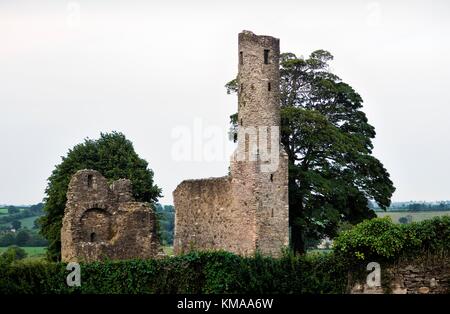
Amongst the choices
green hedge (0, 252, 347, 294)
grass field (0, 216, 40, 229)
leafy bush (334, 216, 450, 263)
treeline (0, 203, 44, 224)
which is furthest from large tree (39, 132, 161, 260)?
treeline (0, 203, 44, 224)

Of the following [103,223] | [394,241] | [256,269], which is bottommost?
[256,269]

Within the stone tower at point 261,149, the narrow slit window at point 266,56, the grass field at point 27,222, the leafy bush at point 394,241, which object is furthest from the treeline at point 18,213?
the leafy bush at point 394,241

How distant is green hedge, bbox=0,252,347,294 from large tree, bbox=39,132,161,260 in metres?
20.5

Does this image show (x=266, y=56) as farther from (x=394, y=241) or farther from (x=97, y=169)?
(x=394, y=241)

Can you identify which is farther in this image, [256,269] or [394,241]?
[256,269]

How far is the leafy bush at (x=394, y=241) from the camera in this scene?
71.9 feet

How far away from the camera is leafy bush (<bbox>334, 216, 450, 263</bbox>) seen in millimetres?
21922

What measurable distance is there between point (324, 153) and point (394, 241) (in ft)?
57.9

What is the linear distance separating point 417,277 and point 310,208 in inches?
642

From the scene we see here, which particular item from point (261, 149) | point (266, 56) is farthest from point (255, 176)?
point (266, 56)

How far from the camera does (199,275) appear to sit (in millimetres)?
→ 22734

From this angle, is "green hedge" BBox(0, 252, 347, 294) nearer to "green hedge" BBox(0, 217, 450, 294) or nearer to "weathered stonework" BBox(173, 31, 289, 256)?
"green hedge" BBox(0, 217, 450, 294)
